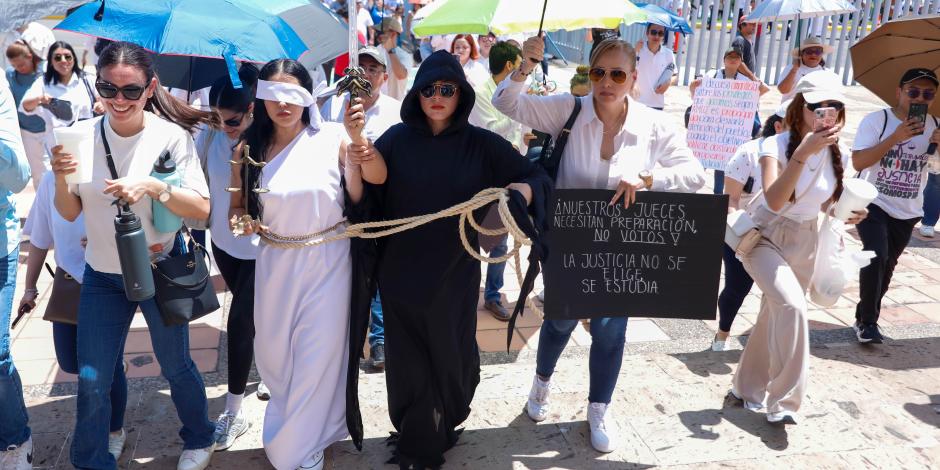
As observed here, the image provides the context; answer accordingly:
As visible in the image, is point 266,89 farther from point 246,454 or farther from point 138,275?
point 246,454

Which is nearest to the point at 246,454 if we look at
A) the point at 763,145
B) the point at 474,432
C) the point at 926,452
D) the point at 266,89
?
the point at 474,432

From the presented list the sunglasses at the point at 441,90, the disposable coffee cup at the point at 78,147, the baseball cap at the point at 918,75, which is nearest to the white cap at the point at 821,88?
the baseball cap at the point at 918,75

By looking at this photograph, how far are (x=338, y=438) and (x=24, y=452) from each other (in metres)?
1.29

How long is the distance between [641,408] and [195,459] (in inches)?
87.8

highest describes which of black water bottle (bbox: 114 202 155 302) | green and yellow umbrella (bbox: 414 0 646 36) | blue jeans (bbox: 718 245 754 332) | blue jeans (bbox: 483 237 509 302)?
green and yellow umbrella (bbox: 414 0 646 36)

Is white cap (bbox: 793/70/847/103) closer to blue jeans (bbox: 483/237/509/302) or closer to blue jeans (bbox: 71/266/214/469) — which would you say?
blue jeans (bbox: 483/237/509/302)

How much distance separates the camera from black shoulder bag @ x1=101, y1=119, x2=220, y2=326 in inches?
124

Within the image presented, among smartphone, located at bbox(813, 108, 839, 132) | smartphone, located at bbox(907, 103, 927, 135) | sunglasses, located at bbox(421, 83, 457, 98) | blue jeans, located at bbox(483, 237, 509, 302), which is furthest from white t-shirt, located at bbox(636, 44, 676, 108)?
sunglasses, located at bbox(421, 83, 457, 98)

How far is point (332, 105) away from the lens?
4.99 metres

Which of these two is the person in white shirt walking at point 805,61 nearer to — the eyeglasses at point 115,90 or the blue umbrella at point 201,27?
the blue umbrella at point 201,27

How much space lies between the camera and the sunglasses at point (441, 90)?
3.17m

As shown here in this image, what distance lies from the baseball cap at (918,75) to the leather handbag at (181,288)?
4046 mm

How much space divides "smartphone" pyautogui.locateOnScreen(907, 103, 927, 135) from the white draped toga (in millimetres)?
3295

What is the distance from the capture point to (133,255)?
9.48 ft
